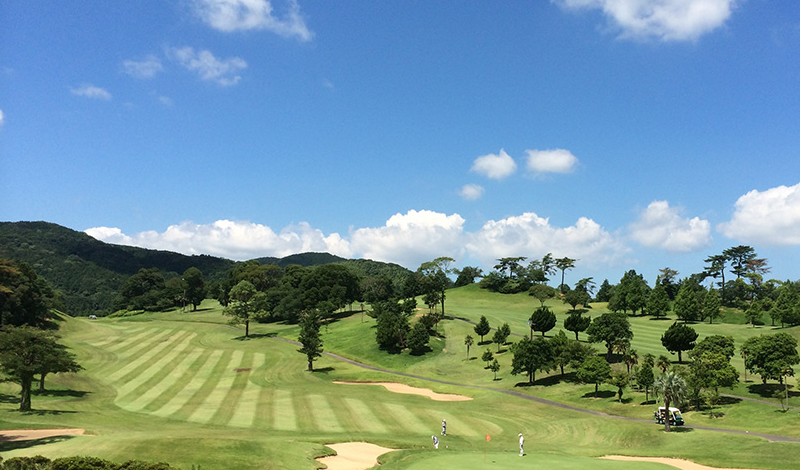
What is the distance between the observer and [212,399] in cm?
7006

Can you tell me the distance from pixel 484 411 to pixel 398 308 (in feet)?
212

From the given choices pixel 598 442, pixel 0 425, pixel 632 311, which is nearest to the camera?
pixel 0 425

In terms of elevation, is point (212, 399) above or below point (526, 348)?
below

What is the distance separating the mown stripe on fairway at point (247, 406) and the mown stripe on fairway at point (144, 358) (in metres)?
22.3

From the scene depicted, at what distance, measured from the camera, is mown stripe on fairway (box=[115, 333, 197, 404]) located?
240ft

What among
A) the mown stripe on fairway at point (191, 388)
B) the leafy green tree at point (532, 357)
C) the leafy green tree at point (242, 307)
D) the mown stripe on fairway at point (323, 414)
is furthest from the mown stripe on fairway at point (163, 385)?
the leafy green tree at point (532, 357)

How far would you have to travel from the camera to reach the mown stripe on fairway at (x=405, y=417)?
179ft

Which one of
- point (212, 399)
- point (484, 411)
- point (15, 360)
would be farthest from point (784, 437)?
point (15, 360)

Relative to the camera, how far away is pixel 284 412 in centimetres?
6128

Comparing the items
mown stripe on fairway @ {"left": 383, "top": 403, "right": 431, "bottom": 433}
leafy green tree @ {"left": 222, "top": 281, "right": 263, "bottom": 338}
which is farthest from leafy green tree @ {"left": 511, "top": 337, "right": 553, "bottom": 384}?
leafy green tree @ {"left": 222, "top": 281, "right": 263, "bottom": 338}

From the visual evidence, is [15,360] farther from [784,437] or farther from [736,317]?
[736,317]

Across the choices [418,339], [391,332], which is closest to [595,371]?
[418,339]

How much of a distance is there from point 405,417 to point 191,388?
3890 centimetres

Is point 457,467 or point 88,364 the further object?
Answer: point 88,364
